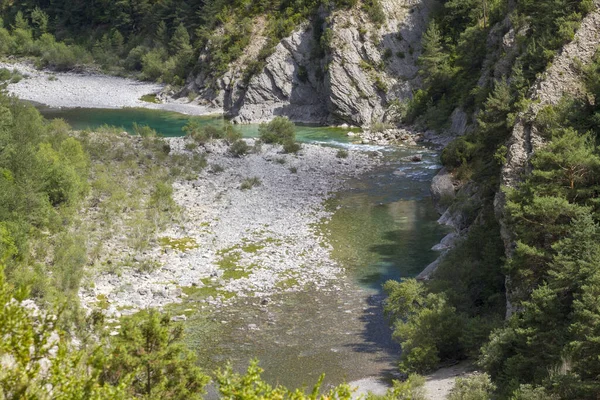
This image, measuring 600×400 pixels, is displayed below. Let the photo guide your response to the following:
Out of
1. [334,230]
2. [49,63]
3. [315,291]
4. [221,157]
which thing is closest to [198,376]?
[315,291]

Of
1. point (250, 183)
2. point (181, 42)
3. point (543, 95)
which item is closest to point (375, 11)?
point (181, 42)

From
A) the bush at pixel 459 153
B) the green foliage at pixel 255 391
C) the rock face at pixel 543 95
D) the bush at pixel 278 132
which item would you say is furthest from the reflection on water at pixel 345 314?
the bush at pixel 278 132

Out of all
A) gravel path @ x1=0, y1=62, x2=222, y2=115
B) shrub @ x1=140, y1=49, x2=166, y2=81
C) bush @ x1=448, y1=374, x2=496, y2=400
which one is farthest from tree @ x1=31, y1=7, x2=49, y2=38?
bush @ x1=448, y1=374, x2=496, y2=400

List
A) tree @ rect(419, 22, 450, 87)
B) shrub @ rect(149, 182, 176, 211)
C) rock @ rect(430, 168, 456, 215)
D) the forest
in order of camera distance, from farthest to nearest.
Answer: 1. tree @ rect(419, 22, 450, 87)
2. rock @ rect(430, 168, 456, 215)
3. shrub @ rect(149, 182, 176, 211)
4. the forest

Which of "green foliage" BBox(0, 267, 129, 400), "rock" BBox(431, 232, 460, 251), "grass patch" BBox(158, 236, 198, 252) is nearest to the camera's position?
"green foliage" BBox(0, 267, 129, 400)

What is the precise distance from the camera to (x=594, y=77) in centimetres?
2355

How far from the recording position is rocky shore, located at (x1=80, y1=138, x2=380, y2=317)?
87.2 ft

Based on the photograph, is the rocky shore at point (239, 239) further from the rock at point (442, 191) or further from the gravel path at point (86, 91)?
the gravel path at point (86, 91)

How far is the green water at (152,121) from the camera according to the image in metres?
56.6

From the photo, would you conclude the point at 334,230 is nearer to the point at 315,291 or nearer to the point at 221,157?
the point at 315,291

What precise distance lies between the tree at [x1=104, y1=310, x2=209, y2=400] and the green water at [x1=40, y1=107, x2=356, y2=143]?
41647mm

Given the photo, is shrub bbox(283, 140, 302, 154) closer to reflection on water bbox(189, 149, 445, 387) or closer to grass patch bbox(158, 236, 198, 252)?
reflection on water bbox(189, 149, 445, 387)

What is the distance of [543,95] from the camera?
984 inches

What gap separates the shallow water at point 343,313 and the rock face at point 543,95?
18.3ft
